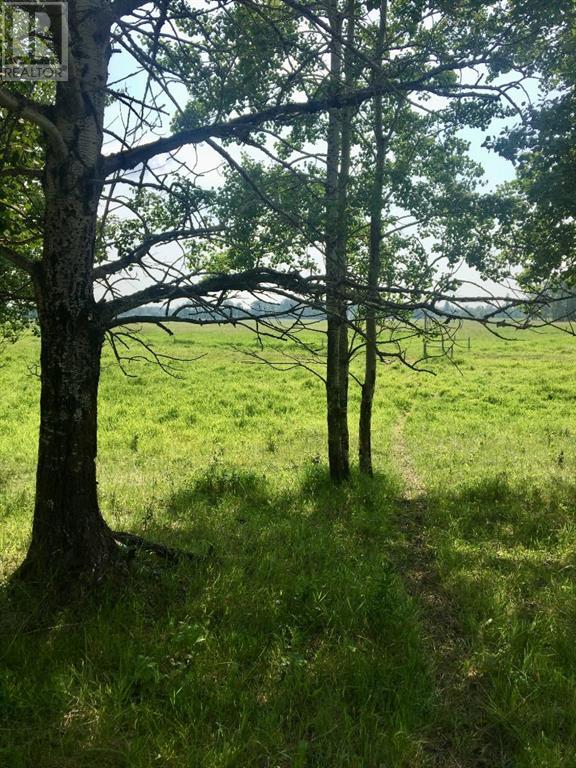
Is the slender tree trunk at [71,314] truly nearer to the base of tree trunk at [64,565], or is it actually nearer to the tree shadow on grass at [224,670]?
the base of tree trunk at [64,565]

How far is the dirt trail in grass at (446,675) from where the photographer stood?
3287 mm

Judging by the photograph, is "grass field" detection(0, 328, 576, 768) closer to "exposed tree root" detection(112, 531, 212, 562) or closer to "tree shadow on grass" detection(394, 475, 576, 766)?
"tree shadow on grass" detection(394, 475, 576, 766)

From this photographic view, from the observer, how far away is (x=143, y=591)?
15.7 ft

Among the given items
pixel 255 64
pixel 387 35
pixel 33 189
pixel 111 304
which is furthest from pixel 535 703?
pixel 387 35

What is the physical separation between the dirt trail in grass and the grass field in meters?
0.02

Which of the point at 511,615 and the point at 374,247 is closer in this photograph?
the point at 511,615

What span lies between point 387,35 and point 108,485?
1126cm

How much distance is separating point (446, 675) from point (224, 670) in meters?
1.88

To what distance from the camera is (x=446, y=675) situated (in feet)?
13.3

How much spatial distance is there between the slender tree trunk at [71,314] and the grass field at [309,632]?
2.01 ft

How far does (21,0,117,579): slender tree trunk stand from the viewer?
14.3ft

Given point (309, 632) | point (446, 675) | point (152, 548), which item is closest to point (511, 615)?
point (446, 675)

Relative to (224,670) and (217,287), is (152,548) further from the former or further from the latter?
(217,287)

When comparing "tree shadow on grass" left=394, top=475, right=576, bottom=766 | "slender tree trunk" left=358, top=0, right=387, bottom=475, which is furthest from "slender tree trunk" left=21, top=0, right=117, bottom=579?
"slender tree trunk" left=358, top=0, right=387, bottom=475
